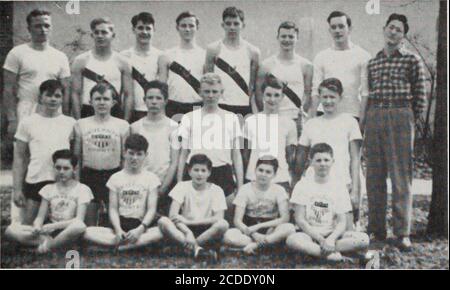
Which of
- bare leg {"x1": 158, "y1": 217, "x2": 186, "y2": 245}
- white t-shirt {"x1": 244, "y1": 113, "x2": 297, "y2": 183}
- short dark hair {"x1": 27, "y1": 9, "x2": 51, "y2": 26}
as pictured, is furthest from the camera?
short dark hair {"x1": 27, "y1": 9, "x2": 51, "y2": 26}

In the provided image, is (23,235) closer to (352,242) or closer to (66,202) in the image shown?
(66,202)

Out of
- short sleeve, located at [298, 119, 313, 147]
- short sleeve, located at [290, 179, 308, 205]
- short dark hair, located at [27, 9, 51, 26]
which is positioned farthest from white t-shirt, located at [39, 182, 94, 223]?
short sleeve, located at [298, 119, 313, 147]

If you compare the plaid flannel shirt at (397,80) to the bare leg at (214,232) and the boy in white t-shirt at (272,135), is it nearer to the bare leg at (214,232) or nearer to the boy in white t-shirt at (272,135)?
the boy in white t-shirt at (272,135)

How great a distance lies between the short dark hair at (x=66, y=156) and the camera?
3.52 m

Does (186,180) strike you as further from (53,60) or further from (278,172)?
(53,60)

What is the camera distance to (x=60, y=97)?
3.55 metres

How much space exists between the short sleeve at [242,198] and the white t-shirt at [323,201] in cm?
33

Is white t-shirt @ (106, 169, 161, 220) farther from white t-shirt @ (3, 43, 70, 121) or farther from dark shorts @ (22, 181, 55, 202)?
white t-shirt @ (3, 43, 70, 121)

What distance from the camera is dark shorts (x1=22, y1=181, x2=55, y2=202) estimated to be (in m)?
3.55

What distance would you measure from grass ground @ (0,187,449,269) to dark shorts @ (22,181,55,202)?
19cm

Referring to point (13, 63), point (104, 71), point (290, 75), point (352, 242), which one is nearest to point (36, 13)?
point (13, 63)

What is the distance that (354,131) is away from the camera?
3.54 metres

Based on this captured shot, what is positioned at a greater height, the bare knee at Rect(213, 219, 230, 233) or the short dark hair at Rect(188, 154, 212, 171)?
the short dark hair at Rect(188, 154, 212, 171)

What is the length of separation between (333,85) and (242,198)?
3.33ft
